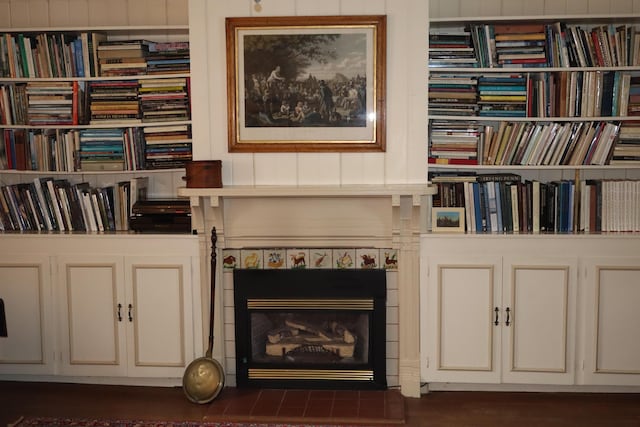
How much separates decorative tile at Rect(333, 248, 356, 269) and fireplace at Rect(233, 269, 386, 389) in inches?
1.6

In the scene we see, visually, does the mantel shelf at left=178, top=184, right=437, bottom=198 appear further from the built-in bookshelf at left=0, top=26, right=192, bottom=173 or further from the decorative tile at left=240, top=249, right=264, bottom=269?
the built-in bookshelf at left=0, top=26, right=192, bottom=173

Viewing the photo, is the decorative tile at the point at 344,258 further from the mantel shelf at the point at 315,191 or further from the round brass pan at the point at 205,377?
→ the round brass pan at the point at 205,377

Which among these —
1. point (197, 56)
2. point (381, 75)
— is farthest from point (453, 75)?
point (197, 56)

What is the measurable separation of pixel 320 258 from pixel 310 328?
0.43 metres

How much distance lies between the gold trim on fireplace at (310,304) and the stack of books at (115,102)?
129 centimetres

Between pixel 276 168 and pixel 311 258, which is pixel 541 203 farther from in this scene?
pixel 276 168

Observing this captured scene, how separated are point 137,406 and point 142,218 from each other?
3.48 feet

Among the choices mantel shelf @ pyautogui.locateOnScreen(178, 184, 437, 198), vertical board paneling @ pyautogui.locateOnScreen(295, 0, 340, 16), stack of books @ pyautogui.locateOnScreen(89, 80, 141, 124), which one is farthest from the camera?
stack of books @ pyautogui.locateOnScreen(89, 80, 141, 124)

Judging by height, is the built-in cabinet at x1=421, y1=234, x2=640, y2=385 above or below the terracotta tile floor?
above

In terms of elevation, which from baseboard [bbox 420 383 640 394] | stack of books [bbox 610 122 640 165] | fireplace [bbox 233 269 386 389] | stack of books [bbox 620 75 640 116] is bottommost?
baseboard [bbox 420 383 640 394]

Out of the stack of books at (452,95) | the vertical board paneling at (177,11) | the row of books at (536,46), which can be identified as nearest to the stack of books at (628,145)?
the row of books at (536,46)

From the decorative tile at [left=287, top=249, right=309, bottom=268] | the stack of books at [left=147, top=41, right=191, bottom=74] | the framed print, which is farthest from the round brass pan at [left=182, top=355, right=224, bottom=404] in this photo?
the stack of books at [left=147, top=41, right=191, bottom=74]

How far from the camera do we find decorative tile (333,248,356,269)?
166 inches

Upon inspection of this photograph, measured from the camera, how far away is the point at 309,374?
A: 4.30 meters
